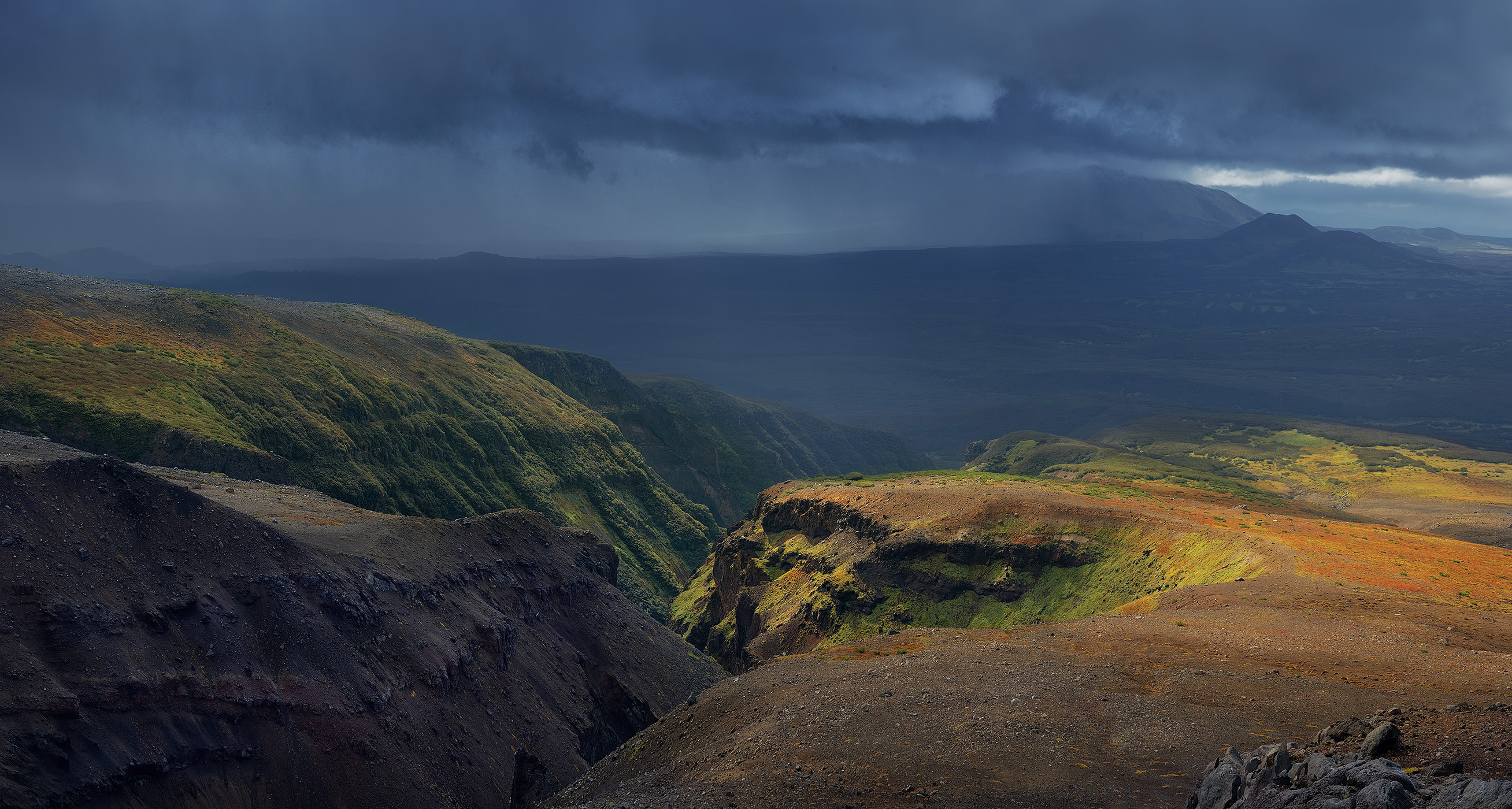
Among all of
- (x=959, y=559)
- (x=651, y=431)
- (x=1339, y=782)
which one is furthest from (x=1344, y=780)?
(x=651, y=431)

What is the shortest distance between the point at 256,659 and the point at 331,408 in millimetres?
71498

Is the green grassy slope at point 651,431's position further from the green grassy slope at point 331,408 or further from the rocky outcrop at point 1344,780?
the rocky outcrop at point 1344,780

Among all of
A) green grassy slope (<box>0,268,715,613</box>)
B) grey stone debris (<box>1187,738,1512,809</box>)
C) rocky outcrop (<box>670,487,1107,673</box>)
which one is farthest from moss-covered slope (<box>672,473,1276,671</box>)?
grey stone debris (<box>1187,738,1512,809</box>)

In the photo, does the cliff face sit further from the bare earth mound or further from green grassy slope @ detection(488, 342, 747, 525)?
green grassy slope @ detection(488, 342, 747, 525)

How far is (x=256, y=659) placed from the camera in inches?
1230

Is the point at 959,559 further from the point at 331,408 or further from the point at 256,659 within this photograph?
the point at 331,408

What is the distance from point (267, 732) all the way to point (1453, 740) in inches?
1343

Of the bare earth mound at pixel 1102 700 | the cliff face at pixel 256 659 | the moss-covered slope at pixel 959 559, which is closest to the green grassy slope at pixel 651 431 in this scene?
the moss-covered slope at pixel 959 559

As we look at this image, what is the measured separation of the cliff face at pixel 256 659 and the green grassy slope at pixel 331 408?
2392 centimetres

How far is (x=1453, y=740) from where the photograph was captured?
18312mm

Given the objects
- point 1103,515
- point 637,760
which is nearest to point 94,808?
point 637,760

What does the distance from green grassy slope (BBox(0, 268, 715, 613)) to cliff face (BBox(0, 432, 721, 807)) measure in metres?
23.9

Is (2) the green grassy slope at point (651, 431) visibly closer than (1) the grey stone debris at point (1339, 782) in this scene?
No

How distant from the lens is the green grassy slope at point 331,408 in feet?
227
